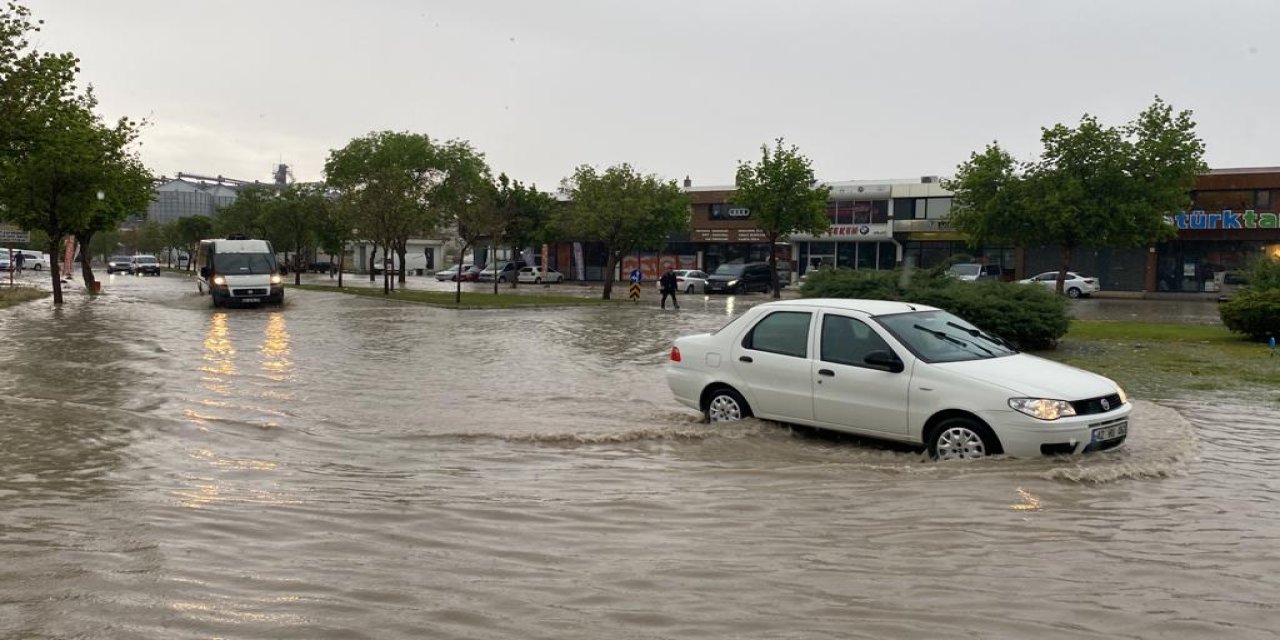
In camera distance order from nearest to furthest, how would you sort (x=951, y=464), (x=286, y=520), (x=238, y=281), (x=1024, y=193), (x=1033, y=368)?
(x=286, y=520), (x=951, y=464), (x=1033, y=368), (x=238, y=281), (x=1024, y=193)

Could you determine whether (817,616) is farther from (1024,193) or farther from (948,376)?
(1024,193)

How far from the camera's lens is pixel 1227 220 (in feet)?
164

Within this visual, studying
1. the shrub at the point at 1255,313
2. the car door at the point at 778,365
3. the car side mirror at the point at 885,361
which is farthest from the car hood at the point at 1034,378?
the shrub at the point at 1255,313

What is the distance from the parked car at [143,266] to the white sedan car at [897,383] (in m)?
72.9

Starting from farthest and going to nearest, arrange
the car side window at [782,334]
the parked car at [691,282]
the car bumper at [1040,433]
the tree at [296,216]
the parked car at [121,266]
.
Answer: the parked car at [121,266] → the tree at [296,216] → the parked car at [691,282] → the car side window at [782,334] → the car bumper at [1040,433]

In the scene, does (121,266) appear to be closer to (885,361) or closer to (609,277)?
(609,277)

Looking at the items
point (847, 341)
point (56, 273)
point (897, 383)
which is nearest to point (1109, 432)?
point (897, 383)

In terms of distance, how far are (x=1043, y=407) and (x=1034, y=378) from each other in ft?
1.31

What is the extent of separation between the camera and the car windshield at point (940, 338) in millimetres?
8656

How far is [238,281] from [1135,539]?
2938 cm

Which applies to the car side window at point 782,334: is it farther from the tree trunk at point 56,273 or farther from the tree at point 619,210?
the tree at point 619,210

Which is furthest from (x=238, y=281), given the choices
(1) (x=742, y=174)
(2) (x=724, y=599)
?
(2) (x=724, y=599)

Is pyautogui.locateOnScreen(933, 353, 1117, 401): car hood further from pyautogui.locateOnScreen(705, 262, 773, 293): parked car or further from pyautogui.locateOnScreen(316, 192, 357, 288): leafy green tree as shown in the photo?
pyautogui.locateOnScreen(316, 192, 357, 288): leafy green tree

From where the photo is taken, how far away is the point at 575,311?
32.5 meters
